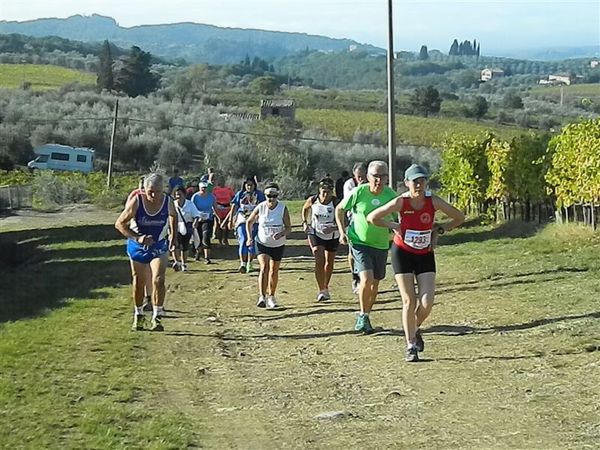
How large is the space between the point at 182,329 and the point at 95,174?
129 ft

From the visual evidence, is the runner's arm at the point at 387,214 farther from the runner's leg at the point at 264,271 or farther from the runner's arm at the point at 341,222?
the runner's leg at the point at 264,271

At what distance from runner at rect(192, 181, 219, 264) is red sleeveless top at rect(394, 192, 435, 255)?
928 centimetres

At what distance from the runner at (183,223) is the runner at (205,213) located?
0.52 ft

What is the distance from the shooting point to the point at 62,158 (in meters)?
57.2

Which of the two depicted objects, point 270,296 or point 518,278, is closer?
point 270,296

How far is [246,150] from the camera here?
172 ft

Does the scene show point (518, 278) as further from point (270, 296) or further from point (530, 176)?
point (530, 176)

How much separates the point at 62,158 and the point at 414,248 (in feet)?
161

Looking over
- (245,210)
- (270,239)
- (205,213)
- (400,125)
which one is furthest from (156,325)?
(400,125)

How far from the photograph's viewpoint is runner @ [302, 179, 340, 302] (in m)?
14.1

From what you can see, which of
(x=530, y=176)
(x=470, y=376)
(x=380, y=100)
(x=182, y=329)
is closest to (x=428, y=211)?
(x=470, y=376)

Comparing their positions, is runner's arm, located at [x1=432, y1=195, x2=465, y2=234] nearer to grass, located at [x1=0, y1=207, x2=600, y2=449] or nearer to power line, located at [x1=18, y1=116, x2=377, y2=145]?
grass, located at [x1=0, y1=207, x2=600, y2=449]

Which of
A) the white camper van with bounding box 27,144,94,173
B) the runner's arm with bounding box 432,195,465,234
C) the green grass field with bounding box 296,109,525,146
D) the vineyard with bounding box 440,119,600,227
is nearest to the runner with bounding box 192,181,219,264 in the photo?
the vineyard with bounding box 440,119,600,227

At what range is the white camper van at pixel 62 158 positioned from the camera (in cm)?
5653
